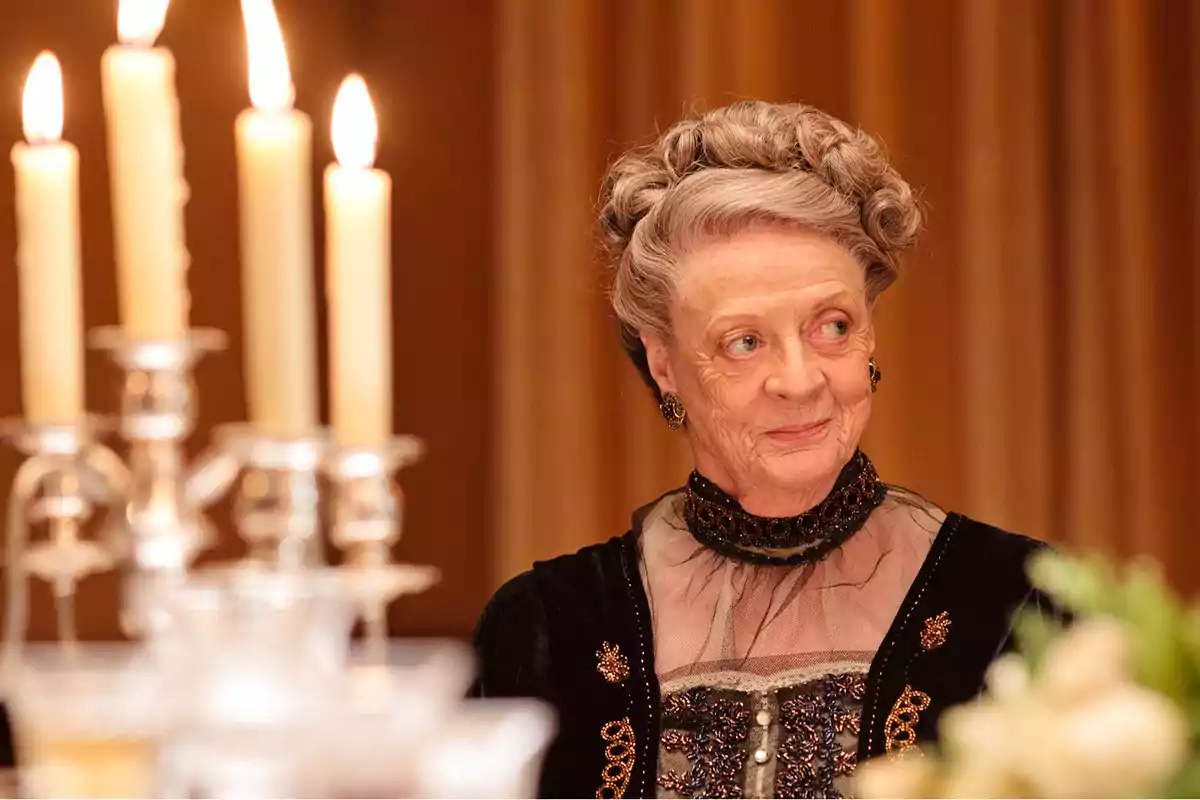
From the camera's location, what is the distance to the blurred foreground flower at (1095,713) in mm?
658

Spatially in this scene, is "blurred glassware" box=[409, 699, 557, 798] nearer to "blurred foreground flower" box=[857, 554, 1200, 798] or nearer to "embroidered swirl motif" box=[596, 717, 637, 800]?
"blurred foreground flower" box=[857, 554, 1200, 798]

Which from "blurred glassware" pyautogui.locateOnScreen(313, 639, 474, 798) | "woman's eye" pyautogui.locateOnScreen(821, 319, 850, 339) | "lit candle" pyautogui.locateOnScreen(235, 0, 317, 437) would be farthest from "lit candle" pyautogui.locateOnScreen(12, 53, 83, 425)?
"woman's eye" pyautogui.locateOnScreen(821, 319, 850, 339)

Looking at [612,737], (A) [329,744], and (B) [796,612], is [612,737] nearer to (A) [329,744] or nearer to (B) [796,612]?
(B) [796,612]

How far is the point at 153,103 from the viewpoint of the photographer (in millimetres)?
867

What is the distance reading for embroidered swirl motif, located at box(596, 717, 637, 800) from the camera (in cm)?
187

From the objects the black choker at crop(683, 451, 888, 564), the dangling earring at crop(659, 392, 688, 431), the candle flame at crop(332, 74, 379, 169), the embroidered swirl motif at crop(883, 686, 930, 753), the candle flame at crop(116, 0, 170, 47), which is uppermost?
the candle flame at crop(116, 0, 170, 47)

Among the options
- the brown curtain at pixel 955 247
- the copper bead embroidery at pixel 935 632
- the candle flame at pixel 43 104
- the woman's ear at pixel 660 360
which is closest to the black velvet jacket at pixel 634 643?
the copper bead embroidery at pixel 935 632

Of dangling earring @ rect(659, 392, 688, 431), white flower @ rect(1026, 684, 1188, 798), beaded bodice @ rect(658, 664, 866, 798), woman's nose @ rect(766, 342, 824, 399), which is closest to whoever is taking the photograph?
white flower @ rect(1026, 684, 1188, 798)

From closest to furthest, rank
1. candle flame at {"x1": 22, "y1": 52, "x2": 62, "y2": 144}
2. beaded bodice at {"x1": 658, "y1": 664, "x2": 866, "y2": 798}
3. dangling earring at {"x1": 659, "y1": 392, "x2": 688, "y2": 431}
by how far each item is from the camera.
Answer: candle flame at {"x1": 22, "y1": 52, "x2": 62, "y2": 144}
beaded bodice at {"x1": 658, "y1": 664, "x2": 866, "y2": 798}
dangling earring at {"x1": 659, "y1": 392, "x2": 688, "y2": 431}

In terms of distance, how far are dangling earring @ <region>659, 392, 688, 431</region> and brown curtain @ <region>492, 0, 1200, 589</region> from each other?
87cm

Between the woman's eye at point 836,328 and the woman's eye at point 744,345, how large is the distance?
8 centimetres

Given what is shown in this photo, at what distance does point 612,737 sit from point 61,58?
1.81 metres

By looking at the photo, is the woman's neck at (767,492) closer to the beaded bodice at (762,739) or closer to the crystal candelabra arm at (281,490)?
the beaded bodice at (762,739)

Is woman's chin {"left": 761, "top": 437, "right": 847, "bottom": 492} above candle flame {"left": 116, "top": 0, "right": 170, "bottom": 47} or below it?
below
